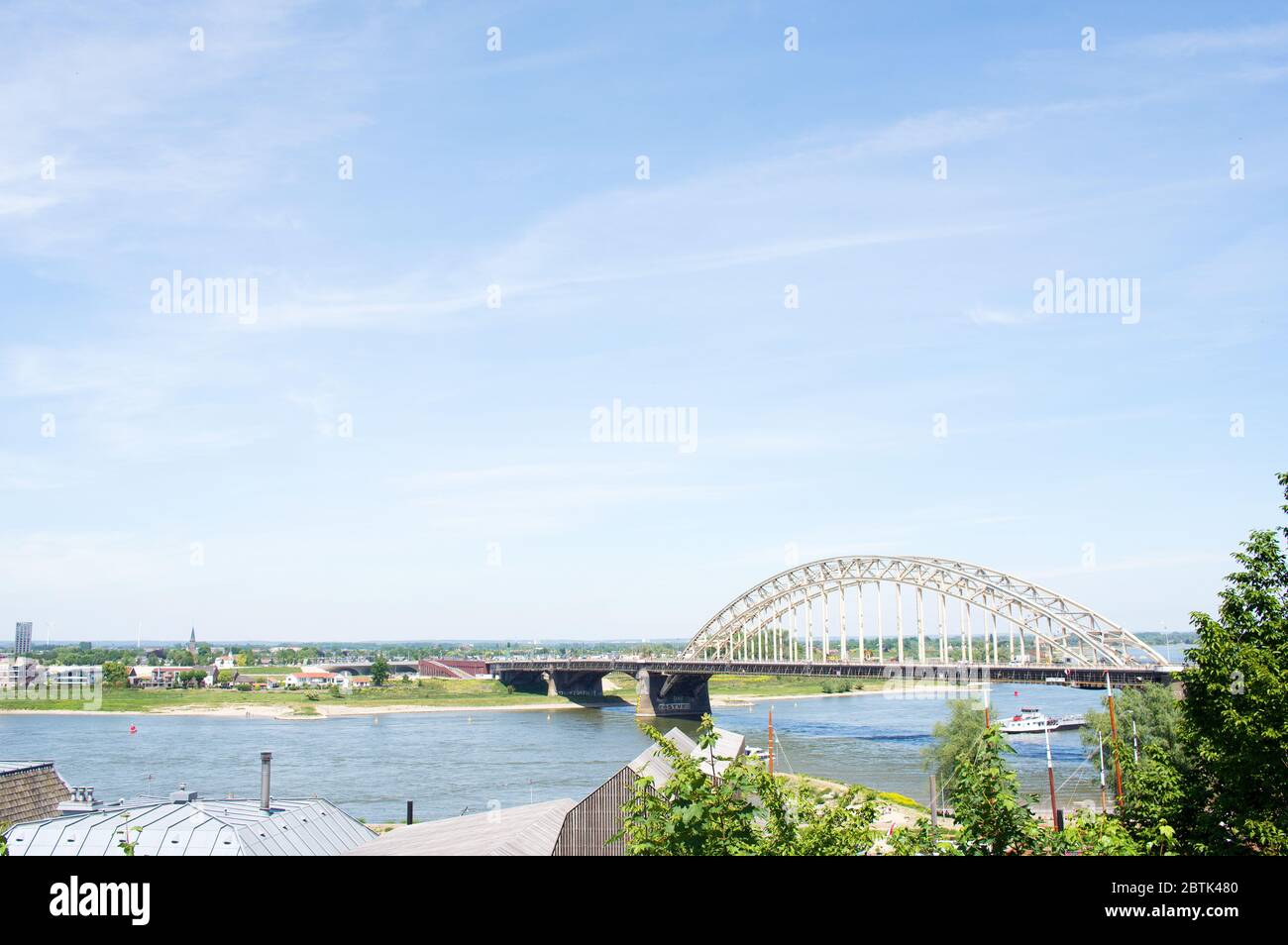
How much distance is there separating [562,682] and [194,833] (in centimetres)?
9558

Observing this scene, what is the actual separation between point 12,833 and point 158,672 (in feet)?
405

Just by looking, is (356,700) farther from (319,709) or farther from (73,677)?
(73,677)

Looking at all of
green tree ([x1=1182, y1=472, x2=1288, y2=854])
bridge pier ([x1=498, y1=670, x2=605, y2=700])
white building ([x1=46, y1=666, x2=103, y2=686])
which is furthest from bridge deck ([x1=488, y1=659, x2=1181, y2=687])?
white building ([x1=46, y1=666, x2=103, y2=686])

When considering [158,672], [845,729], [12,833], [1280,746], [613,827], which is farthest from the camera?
[158,672]

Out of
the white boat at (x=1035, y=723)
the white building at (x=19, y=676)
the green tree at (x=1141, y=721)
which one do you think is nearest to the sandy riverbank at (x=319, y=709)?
the white boat at (x=1035, y=723)

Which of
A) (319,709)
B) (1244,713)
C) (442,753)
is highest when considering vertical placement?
(1244,713)

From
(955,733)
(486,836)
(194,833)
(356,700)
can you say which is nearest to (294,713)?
(356,700)

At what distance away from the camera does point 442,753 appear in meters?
68.9

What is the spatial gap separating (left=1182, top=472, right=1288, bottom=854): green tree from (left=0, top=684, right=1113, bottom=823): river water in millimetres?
17842

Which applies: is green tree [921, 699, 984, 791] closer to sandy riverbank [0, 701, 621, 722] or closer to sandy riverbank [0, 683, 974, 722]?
sandy riverbank [0, 683, 974, 722]

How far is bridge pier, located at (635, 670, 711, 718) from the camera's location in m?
100
